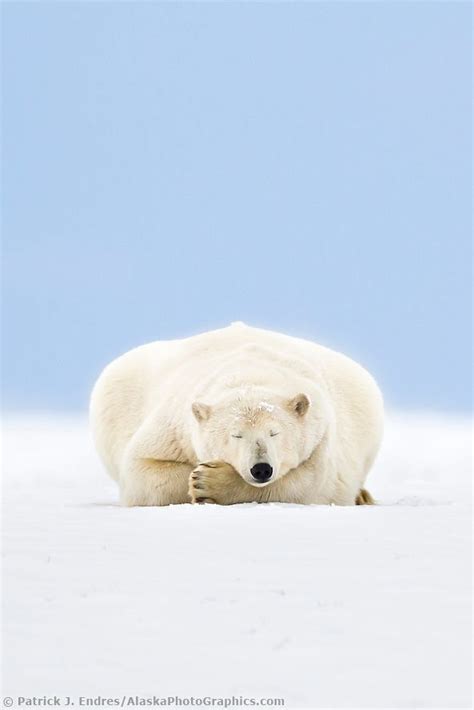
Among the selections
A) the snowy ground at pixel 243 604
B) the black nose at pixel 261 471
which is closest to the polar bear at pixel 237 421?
the black nose at pixel 261 471

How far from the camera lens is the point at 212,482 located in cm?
1112

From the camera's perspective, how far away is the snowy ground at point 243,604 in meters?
6.01

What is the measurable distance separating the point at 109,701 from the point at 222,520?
4122 mm

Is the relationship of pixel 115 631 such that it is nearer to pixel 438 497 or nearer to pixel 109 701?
pixel 109 701

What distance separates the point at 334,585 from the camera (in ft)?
25.3

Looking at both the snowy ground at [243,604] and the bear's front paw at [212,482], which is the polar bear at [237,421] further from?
the snowy ground at [243,604]

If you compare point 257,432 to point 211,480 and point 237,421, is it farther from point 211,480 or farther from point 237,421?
point 211,480

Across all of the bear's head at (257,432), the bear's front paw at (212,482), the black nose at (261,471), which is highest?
the bear's head at (257,432)

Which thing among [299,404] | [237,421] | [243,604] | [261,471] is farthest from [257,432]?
[243,604]

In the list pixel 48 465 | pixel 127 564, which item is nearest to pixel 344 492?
pixel 127 564

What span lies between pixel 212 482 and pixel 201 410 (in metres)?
0.73

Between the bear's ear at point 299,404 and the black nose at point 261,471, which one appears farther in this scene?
the bear's ear at point 299,404

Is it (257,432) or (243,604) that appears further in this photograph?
(257,432)

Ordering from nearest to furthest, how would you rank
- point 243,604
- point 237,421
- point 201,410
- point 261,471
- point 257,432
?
point 243,604 < point 261,471 < point 257,432 < point 237,421 < point 201,410
